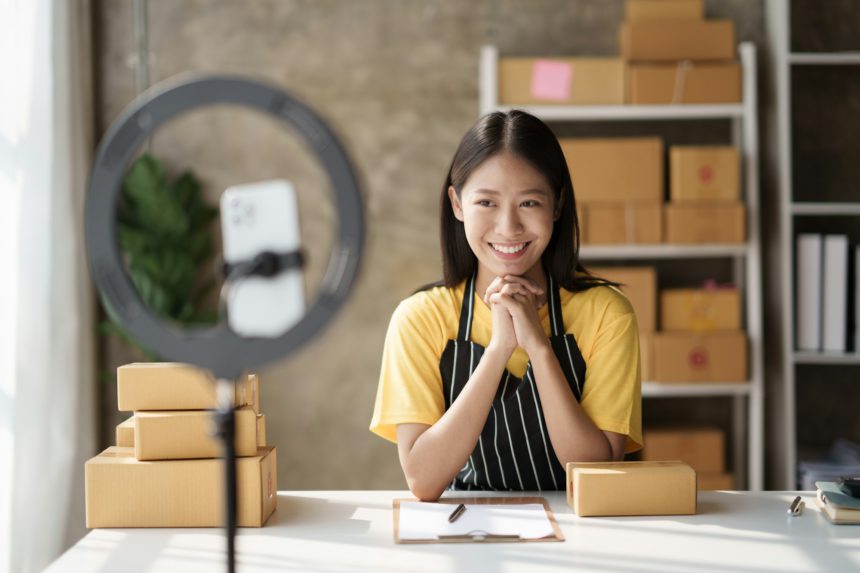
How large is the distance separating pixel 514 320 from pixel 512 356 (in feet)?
0.42

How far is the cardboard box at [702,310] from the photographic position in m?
3.18

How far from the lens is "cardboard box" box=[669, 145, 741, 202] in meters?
3.14

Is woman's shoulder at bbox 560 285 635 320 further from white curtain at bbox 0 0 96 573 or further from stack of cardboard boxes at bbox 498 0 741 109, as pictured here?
white curtain at bbox 0 0 96 573

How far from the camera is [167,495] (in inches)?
54.2

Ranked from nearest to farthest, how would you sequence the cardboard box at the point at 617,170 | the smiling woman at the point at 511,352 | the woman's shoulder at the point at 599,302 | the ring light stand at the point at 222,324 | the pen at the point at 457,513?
the ring light stand at the point at 222,324
the pen at the point at 457,513
the smiling woman at the point at 511,352
the woman's shoulder at the point at 599,302
the cardboard box at the point at 617,170

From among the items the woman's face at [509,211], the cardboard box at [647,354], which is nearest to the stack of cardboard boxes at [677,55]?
the cardboard box at [647,354]

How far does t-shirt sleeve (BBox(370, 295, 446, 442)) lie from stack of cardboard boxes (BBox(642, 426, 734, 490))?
171 centimetres

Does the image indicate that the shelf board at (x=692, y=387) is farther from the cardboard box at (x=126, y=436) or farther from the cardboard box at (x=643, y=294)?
the cardboard box at (x=126, y=436)

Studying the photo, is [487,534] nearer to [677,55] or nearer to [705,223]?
[705,223]

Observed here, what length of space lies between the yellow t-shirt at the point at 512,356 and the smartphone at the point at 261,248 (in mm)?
1034

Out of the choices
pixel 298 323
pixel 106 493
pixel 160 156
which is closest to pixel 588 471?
pixel 106 493

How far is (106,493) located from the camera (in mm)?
1381

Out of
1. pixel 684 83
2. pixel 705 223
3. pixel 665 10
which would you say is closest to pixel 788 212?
pixel 705 223

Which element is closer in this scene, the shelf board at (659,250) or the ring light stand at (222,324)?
the ring light stand at (222,324)
